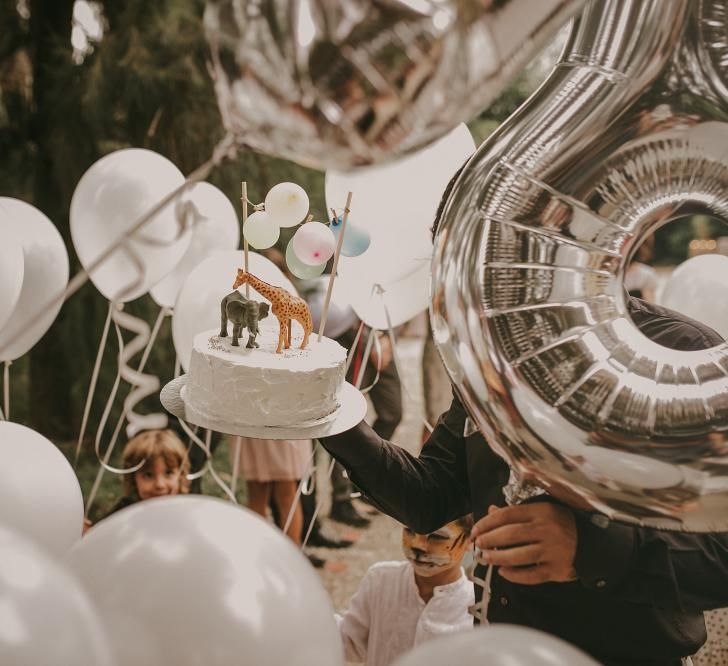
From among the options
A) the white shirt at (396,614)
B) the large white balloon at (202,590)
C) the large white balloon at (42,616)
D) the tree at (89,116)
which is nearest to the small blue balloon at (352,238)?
the white shirt at (396,614)

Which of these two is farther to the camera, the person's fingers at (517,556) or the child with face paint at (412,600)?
the child with face paint at (412,600)

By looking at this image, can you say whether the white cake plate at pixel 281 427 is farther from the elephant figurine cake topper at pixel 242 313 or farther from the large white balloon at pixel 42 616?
the large white balloon at pixel 42 616

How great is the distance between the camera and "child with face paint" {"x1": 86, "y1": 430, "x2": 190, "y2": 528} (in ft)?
8.40

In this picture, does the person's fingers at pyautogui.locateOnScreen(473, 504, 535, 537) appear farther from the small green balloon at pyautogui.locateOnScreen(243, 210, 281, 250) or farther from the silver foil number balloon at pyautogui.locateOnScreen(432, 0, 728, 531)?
the small green balloon at pyautogui.locateOnScreen(243, 210, 281, 250)

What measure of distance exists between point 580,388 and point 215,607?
419 mm

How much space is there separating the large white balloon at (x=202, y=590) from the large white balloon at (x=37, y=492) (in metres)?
0.36

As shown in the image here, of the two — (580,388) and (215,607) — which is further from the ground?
(580,388)

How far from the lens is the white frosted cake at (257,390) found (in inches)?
53.8

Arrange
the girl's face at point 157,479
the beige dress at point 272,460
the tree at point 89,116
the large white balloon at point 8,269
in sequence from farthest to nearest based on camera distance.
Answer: the tree at point 89,116
the beige dress at point 272,460
the girl's face at point 157,479
the large white balloon at point 8,269

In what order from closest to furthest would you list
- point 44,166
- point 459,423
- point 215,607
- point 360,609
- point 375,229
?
1. point 215,607
2. point 459,423
3. point 375,229
4. point 360,609
5. point 44,166

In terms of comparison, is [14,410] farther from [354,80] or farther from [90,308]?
[354,80]

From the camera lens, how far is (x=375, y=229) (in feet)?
5.82

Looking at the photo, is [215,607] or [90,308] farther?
[90,308]

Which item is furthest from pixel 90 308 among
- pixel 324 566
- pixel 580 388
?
pixel 580 388
